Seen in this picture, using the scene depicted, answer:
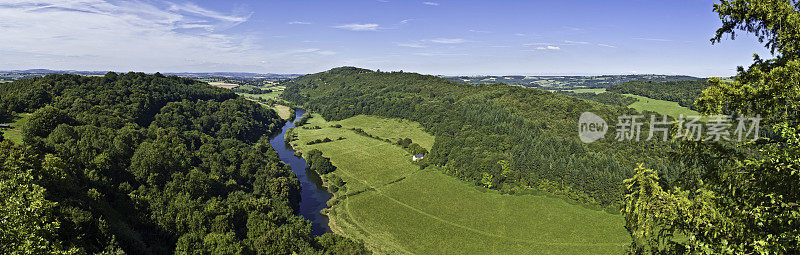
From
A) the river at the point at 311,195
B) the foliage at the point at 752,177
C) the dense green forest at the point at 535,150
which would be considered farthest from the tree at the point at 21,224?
the dense green forest at the point at 535,150

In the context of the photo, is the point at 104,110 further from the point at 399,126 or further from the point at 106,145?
the point at 399,126

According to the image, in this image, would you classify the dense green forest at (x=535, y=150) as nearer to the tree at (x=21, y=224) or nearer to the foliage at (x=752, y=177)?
the foliage at (x=752, y=177)

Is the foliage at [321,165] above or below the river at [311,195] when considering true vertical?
above

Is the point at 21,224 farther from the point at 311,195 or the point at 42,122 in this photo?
the point at 311,195

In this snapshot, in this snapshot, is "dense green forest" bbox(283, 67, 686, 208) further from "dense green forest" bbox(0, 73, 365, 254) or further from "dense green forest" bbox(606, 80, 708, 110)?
"dense green forest" bbox(606, 80, 708, 110)

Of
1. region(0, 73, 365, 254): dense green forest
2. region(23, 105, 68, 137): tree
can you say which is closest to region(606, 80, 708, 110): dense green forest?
region(0, 73, 365, 254): dense green forest

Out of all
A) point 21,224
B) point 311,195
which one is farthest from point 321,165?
point 21,224
